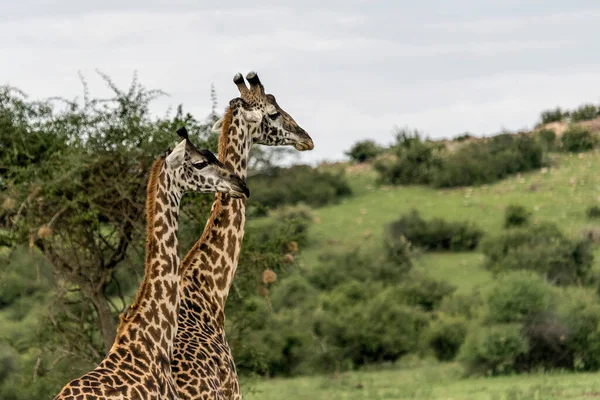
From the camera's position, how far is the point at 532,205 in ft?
132

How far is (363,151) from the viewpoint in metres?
55.8

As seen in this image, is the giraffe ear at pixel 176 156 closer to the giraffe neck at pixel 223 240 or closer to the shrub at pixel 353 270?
the giraffe neck at pixel 223 240

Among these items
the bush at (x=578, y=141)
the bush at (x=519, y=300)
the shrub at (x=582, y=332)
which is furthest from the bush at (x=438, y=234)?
the shrub at (x=582, y=332)

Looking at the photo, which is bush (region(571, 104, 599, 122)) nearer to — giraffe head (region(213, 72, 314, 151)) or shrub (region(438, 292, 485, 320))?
shrub (region(438, 292, 485, 320))

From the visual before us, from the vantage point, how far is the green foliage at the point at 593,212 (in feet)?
125

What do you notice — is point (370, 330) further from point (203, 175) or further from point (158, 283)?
point (158, 283)

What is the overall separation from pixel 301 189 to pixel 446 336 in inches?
780

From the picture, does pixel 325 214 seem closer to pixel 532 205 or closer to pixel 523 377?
pixel 532 205

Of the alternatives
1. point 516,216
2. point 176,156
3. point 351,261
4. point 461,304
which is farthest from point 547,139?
point 176,156

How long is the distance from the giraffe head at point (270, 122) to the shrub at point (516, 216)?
29.2m

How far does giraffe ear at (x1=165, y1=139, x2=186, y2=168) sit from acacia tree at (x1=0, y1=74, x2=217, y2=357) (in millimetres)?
6043

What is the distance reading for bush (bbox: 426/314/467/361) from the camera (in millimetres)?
25547

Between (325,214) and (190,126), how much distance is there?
1142 inches

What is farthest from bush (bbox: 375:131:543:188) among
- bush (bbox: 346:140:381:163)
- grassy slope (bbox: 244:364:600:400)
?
grassy slope (bbox: 244:364:600:400)
